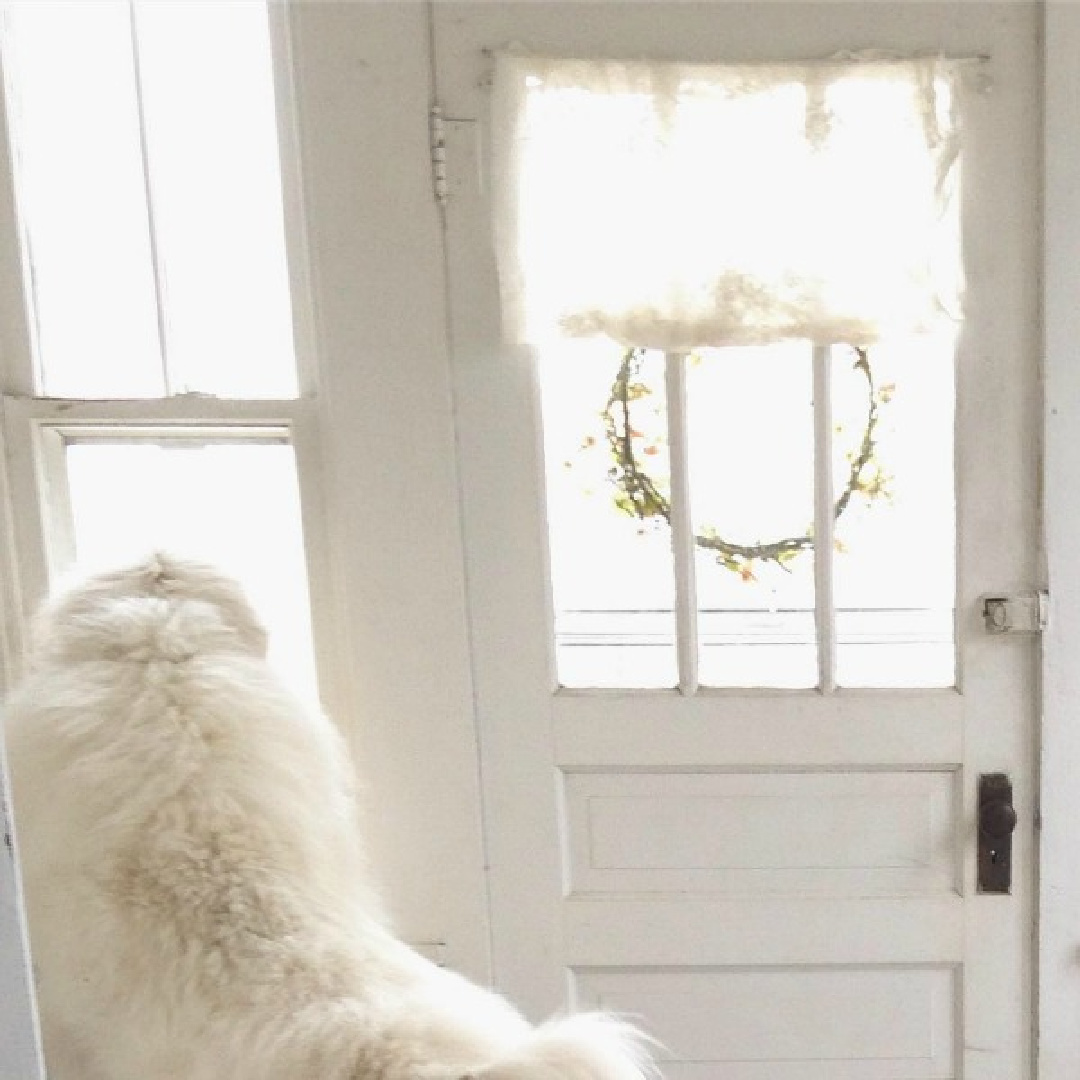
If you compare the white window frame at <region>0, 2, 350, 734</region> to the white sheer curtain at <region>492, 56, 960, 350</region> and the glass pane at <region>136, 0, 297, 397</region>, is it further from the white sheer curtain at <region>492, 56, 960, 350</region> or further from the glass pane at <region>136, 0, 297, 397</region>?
the white sheer curtain at <region>492, 56, 960, 350</region>

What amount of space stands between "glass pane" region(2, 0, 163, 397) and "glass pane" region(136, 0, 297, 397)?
3 centimetres

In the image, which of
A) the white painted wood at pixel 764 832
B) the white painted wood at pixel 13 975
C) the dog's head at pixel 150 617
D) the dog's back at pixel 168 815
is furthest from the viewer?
the white painted wood at pixel 764 832

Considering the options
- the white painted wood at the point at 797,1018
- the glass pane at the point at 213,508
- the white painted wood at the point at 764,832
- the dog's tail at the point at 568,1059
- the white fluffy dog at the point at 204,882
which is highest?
the glass pane at the point at 213,508

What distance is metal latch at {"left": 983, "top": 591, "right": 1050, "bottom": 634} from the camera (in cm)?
165

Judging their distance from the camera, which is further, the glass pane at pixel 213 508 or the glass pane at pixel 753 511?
the glass pane at pixel 213 508

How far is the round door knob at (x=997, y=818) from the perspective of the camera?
171cm

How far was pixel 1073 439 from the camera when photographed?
5.28ft

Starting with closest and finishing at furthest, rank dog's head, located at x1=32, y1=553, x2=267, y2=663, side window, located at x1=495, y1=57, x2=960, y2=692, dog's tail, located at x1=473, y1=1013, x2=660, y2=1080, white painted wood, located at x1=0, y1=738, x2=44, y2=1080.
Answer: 1. white painted wood, located at x1=0, y1=738, x2=44, y2=1080
2. dog's tail, located at x1=473, y1=1013, x2=660, y2=1080
3. dog's head, located at x1=32, y1=553, x2=267, y2=663
4. side window, located at x1=495, y1=57, x2=960, y2=692

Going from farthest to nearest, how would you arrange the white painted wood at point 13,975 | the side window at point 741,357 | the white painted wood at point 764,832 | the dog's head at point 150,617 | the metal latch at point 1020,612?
1. the white painted wood at point 764,832
2. the metal latch at point 1020,612
3. the side window at point 741,357
4. the dog's head at point 150,617
5. the white painted wood at point 13,975

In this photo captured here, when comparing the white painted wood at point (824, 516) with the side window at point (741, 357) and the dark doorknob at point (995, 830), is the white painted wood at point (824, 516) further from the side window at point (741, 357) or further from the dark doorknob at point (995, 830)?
the dark doorknob at point (995, 830)

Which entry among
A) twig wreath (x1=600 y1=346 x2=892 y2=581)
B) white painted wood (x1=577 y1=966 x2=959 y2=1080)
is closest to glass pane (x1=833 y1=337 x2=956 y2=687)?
twig wreath (x1=600 y1=346 x2=892 y2=581)

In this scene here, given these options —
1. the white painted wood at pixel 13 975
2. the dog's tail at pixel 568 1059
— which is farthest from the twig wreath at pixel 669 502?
the white painted wood at pixel 13 975

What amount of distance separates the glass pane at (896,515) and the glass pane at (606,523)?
22cm

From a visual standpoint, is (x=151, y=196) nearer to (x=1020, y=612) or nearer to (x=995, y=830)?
(x=1020, y=612)
